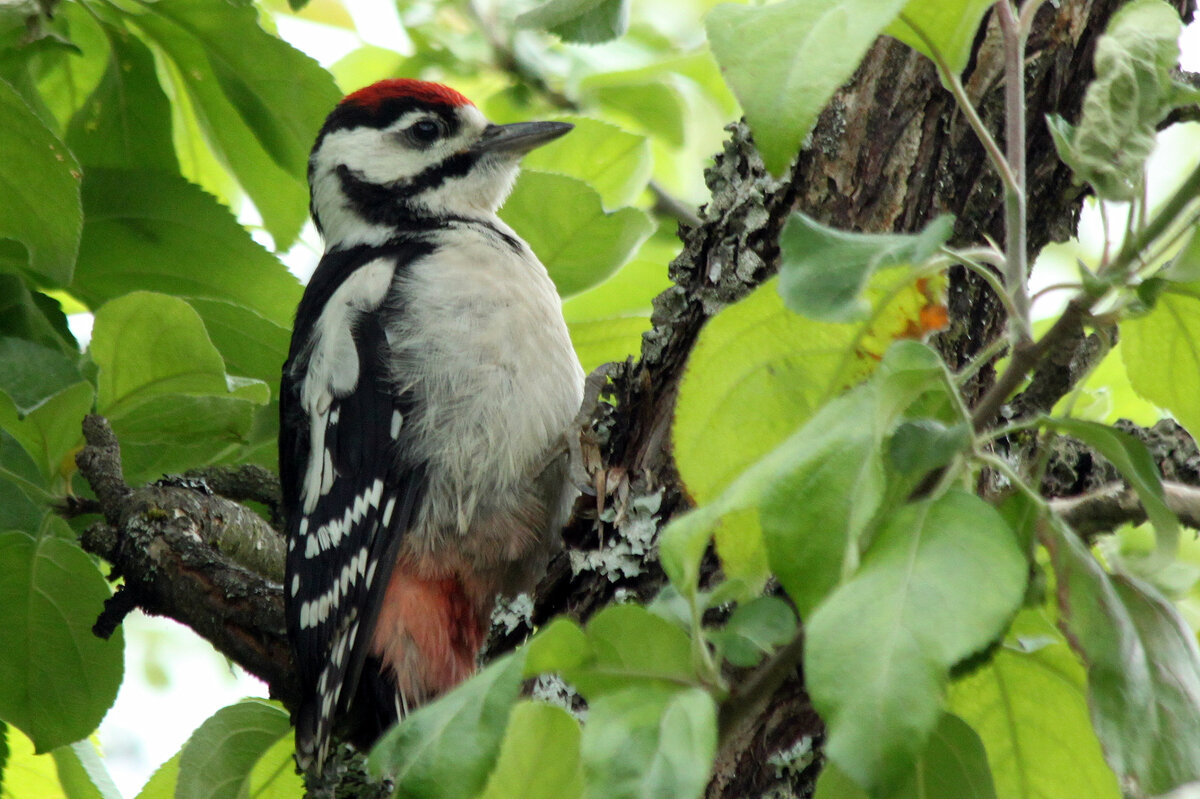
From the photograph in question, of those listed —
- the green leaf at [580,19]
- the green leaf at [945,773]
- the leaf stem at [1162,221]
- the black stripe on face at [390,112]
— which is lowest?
the black stripe on face at [390,112]

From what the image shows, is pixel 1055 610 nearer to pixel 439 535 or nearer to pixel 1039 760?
pixel 1039 760

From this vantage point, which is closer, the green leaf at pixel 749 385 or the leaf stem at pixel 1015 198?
the leaf stem at pixel 1015 198

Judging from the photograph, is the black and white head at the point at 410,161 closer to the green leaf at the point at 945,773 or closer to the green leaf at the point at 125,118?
Answer: the green leaf at the point at 125,118

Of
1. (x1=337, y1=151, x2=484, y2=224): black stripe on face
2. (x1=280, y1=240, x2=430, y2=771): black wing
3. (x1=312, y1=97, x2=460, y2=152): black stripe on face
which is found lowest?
(x1=280, y1=240, x2=430, y2=771): black wing

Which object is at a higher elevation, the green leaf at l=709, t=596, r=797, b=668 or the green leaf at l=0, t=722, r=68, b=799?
the green leaf at l=709, t=596, r=797, b=668

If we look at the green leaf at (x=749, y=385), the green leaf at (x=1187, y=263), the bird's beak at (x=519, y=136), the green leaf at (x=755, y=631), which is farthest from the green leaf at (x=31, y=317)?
the green leaf at (x=1187, y=263)

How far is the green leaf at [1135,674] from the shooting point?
2.61 ft

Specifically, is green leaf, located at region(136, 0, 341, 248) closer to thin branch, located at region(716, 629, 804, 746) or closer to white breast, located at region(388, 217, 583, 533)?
white breast, located at region(388, 217, 583, 533)

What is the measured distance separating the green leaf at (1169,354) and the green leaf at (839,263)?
0.74ft

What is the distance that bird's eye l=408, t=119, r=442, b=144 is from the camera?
307 cm

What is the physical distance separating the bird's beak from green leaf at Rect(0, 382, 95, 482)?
47.4 inches

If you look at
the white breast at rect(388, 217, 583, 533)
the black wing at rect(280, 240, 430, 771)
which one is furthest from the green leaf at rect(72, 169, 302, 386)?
the white breast at rect(388, 217, 583, 533)

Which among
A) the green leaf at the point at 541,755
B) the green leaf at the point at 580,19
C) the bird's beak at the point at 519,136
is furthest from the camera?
the bird's beak at the point at 519,136

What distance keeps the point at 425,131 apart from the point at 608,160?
71 centimetres
